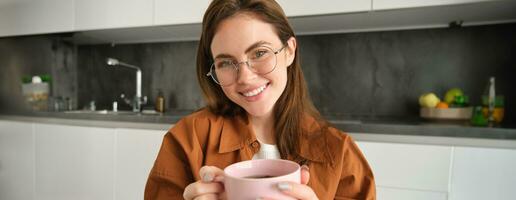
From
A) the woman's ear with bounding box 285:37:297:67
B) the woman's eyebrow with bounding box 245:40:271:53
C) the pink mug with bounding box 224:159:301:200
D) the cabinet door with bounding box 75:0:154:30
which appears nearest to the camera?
the pink mug with bounding box 224:159:301:200

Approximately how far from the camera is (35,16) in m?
2.04

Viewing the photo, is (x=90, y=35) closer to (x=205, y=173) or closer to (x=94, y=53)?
(x=94, y=53)

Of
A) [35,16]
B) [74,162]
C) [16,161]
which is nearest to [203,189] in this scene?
[74,162]

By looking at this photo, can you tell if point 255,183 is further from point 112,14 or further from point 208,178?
point 112,14

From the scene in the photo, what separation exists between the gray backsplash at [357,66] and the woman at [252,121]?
1077 millimetres

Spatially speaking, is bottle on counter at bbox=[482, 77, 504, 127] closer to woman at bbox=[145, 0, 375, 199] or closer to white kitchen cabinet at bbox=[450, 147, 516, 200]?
white kitchen cabinet at bbox=[450, 147, 516, 200]

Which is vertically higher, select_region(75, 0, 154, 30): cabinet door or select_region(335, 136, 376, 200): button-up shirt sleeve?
select_region(75, 0, 154, 30): cabinet door

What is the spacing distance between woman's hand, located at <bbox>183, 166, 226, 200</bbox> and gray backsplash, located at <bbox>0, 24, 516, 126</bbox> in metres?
1.48

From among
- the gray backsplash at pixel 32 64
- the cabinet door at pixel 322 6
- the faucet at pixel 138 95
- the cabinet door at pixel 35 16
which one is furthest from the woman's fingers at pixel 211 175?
the gray backsplash at pixel 32 64

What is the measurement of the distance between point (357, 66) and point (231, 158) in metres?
1.28

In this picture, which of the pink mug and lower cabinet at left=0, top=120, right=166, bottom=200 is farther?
lower cabinet at left=0, top=120, right=166, bottom=200

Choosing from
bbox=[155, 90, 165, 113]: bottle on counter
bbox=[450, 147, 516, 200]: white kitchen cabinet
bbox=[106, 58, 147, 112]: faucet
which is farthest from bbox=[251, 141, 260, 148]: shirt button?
bbox=[106, 58, 147, 112]: faucet

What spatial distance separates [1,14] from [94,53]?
66 cm

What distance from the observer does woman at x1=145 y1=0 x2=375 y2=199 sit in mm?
587
